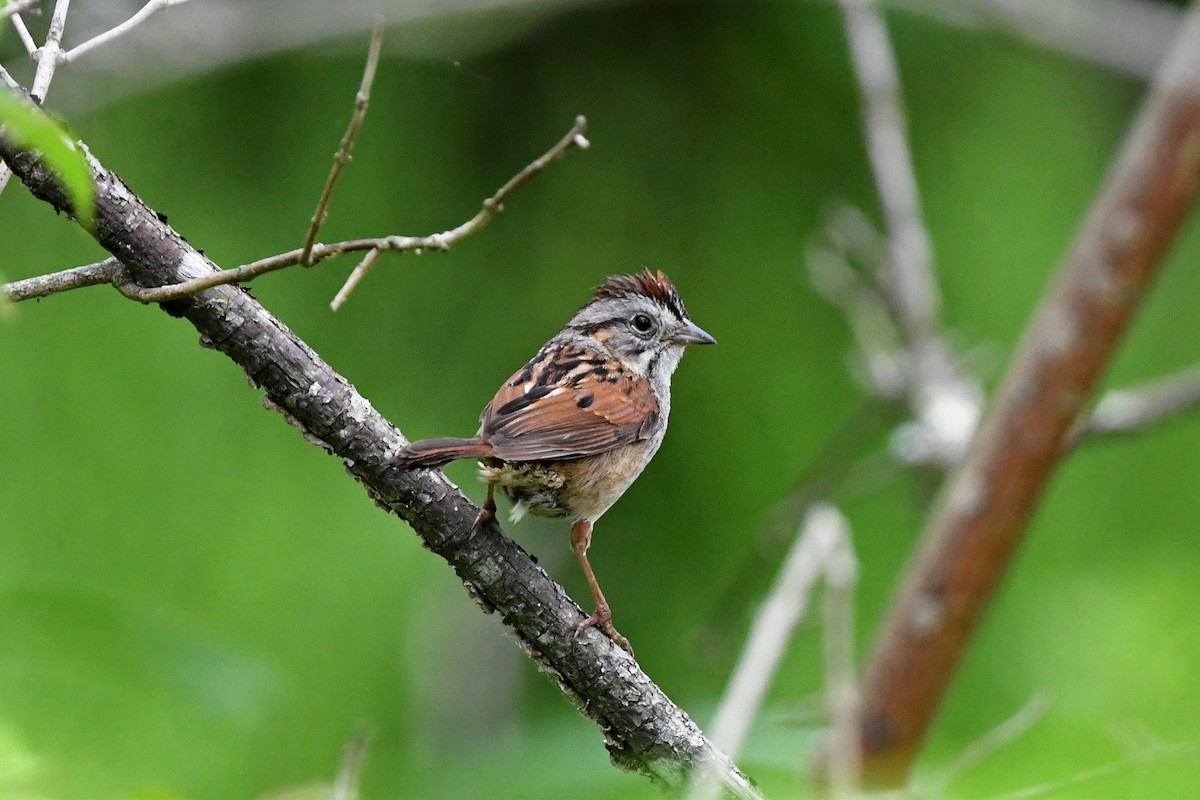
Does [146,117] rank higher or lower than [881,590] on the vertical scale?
higher

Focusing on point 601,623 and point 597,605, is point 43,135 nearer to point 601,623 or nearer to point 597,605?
point 601,623

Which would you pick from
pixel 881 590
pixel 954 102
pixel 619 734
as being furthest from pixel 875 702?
pixel 954 102

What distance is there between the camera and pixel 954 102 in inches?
174

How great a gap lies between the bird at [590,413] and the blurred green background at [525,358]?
633 mm

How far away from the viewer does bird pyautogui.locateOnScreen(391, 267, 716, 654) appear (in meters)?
2.49

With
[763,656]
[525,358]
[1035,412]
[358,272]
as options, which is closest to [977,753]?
[763,656]

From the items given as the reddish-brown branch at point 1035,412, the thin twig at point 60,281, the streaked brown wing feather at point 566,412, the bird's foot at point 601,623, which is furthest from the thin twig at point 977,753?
the reddish-brown branch at point 1035,412

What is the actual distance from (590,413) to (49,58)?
1.47 metres

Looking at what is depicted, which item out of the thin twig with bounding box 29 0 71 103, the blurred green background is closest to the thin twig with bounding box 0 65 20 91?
the thin twig with bounding box 29 0 71 103

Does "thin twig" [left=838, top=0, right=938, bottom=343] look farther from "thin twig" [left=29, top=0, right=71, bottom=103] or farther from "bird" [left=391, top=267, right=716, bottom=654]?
"thin twig" [left=29, top=0, right=71, bottom=103]

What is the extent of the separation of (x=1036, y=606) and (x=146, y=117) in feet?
10.8

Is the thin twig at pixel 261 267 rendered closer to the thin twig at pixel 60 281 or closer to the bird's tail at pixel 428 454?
the thin twig at pixel 60 281

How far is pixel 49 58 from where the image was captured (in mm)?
1613

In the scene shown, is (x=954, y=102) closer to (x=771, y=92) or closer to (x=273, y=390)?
(x=771, y=92)
